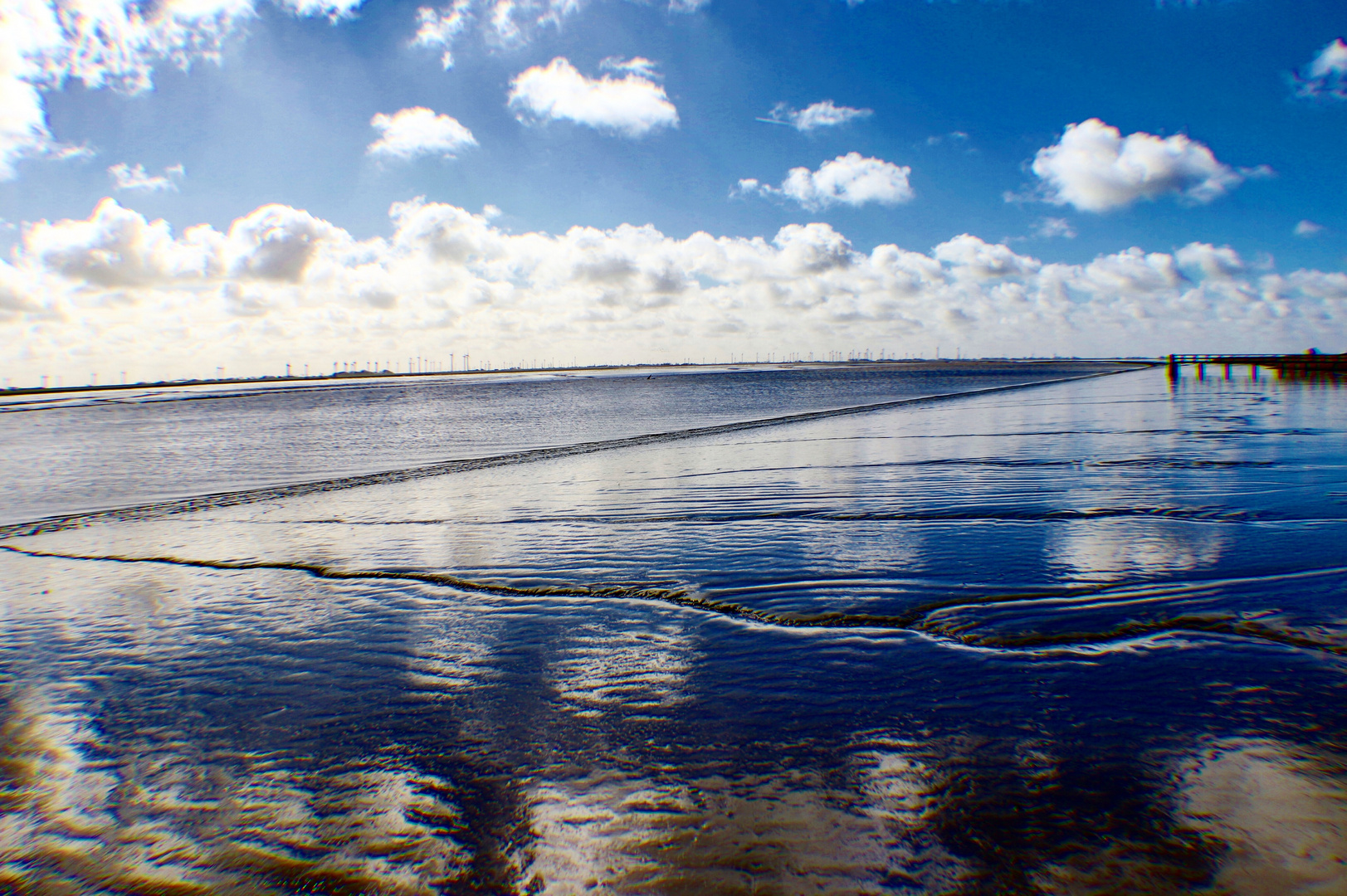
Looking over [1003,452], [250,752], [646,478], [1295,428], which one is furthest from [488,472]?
[1295,428]

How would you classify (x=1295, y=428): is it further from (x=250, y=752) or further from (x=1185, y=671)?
(x=250, y=752)

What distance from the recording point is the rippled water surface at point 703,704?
9.18 ft

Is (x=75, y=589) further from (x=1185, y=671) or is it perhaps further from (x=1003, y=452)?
(x=1003, y=452)

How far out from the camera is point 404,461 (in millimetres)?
21672

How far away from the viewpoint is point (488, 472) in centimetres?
1747

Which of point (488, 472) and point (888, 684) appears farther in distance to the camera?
point (488, 472)

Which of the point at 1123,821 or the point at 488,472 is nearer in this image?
the point at 1123,821

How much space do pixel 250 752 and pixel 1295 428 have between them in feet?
76.8

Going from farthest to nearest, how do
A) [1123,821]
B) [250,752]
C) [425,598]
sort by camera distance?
[425,598] → [250,752] → [1123,821]

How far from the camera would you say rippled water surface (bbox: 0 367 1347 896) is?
280 cm

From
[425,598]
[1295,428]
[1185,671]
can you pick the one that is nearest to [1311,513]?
[1185,671]

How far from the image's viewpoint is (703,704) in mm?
4047

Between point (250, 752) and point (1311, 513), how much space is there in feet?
35.3

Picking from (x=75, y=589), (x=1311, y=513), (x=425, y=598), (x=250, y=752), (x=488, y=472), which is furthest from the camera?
(x=488, y=472)
